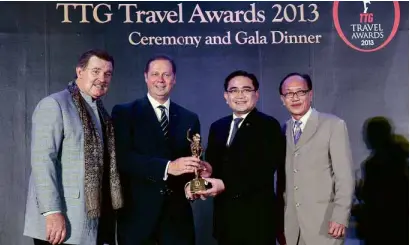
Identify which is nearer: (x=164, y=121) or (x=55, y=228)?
(x=55, y=228)

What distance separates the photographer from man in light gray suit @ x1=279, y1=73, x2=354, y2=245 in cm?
271

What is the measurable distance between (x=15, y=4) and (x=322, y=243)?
7.40ft

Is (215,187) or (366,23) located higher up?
(366,23)

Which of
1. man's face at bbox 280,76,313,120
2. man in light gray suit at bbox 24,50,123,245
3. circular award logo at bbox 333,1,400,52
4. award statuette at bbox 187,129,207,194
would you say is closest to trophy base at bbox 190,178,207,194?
award statuette at bbox 187,129,207,194

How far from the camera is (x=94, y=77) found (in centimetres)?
280

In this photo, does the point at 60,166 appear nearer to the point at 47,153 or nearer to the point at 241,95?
the point at 47,153

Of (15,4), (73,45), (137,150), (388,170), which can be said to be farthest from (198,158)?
(15,4)

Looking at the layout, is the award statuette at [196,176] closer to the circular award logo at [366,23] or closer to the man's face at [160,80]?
the man's face at [160,80]

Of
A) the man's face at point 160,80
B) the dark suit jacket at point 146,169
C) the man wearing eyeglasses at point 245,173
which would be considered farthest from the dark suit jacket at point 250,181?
the man's face at point 160,80

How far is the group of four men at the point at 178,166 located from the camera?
8.65ft

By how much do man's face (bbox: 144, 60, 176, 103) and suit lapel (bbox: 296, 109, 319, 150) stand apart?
82 centimetres

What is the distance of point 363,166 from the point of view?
10.2 ft

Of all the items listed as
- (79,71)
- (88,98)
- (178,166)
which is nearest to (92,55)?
(79,71)

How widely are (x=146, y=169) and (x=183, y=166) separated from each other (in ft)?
0.69
